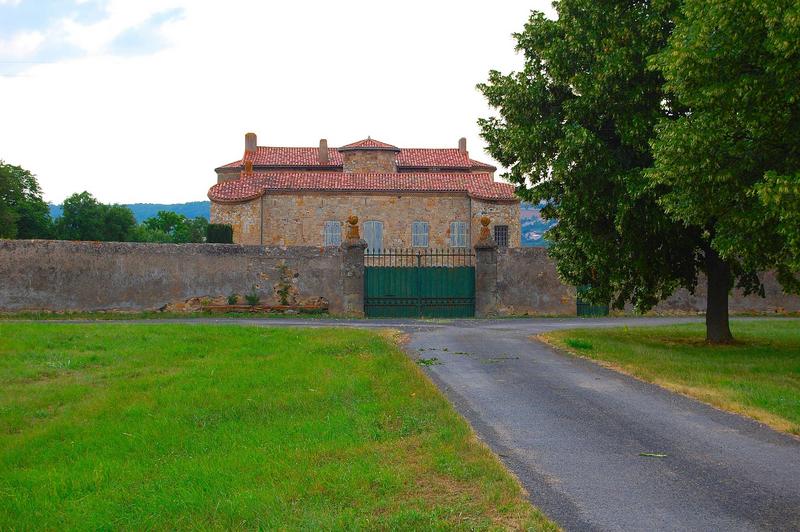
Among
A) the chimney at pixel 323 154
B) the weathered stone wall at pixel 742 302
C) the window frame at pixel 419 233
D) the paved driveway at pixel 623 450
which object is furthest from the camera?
the chimney at pixel 323 154

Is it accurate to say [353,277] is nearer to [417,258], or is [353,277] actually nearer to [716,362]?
[417,258]

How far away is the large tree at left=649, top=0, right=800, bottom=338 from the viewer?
11164 mm

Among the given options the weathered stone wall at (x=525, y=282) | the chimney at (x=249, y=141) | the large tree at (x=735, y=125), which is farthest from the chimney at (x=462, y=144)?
the large tree at (x=735, y=125)

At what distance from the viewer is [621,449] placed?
7340 mm

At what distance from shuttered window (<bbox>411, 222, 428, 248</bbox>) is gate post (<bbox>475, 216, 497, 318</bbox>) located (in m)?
15.2

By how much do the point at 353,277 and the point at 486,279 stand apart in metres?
4.48

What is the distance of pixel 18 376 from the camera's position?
1213 cm

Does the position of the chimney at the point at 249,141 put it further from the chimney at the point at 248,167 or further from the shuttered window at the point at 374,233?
the shuttered window at the point at 374,233

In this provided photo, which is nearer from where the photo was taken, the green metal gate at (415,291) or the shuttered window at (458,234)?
the green metal gate at (415,291)

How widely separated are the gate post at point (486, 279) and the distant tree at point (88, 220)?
48492 millimetres

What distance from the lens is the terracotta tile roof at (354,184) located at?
135 ft

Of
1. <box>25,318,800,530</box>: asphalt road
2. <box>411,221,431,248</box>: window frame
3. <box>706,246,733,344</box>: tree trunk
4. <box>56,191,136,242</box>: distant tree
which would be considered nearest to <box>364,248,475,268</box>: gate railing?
<box>411,221,431,248</box>: window frame

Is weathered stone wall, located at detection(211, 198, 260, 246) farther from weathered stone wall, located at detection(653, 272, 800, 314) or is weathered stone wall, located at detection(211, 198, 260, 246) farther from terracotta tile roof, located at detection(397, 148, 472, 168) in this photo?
weathered stone wall, located at detection(653, 272, 800, 314)

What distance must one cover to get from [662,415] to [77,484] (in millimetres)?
6137
